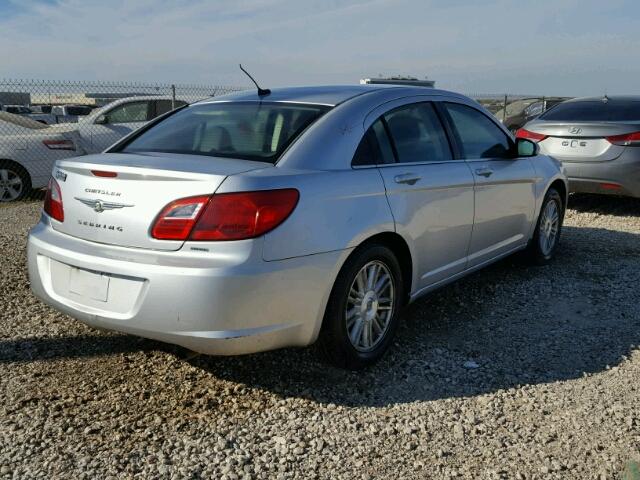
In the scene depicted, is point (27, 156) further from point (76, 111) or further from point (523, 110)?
point (523, 110)

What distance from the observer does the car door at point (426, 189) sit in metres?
3.62

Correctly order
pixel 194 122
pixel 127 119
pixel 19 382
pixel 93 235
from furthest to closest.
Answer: pixel 127 119 < pixel 194 122 < pixel 19 382 < pixel 93 235

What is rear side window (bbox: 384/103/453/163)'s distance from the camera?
12.4 ft

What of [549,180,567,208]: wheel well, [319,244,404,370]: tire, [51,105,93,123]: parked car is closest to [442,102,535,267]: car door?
[549,180,567,208]: wheel well

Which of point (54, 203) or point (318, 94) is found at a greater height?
point (318, 94)

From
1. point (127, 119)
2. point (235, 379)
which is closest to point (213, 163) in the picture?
point (235, 379)

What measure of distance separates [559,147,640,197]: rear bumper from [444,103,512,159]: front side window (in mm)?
3172

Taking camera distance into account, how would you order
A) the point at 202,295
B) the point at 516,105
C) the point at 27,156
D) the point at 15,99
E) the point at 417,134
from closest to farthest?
the point at 202,295
the point at 417,134
the point at 27,156
the point at 516,105
the point at 15,99

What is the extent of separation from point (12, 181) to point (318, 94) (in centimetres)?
700

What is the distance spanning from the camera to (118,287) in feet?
9.61

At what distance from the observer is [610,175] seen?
24.7 ft

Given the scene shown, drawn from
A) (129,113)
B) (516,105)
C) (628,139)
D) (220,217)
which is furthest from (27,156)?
(516,105)

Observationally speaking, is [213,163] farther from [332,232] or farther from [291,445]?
[291,445]

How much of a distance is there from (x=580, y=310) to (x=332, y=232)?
2.41 m
